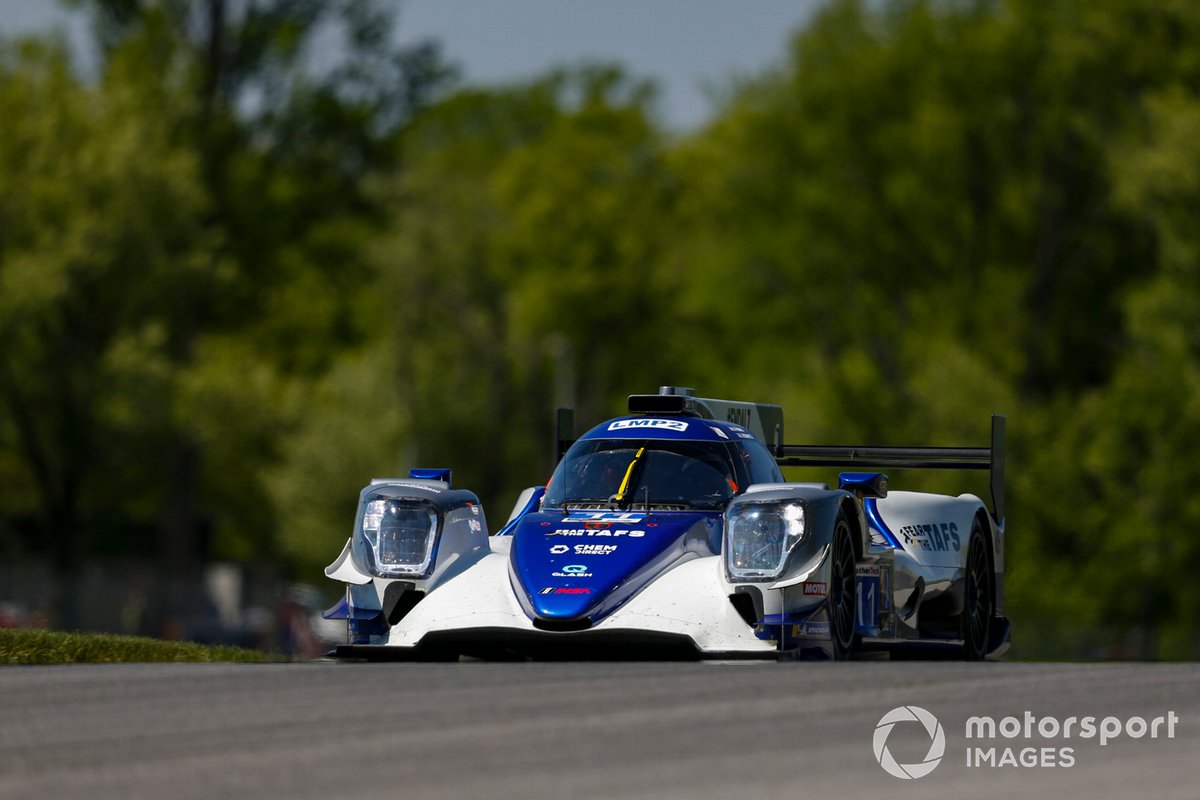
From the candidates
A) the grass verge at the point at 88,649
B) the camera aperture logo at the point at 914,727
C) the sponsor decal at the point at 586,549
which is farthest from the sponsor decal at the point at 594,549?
the camera aperture logo at the point at 914,727

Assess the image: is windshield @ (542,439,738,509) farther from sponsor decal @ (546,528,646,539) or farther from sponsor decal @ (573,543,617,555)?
sponsor decal @ (573,543,617,555)

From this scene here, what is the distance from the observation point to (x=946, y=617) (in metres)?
11.4

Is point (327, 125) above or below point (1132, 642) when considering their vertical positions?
above

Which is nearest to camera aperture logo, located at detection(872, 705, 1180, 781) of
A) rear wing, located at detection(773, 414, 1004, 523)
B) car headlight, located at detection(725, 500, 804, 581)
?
car headlight, located at detection(725, 500, 804, 581)

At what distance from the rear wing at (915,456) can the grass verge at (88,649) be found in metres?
4.13

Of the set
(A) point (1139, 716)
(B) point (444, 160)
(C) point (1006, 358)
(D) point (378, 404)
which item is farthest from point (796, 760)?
(B) point (444, 160)

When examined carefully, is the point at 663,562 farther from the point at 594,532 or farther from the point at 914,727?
the point at 914,727

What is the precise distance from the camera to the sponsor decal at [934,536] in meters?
11.0

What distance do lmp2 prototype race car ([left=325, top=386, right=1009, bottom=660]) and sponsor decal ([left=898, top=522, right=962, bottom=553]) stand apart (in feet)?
0.04

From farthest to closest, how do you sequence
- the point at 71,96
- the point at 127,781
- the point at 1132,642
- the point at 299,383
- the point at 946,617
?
the point at 299,383
the point at 71,96
the point at 1132,642
the point at 946,617
the point at 127,781

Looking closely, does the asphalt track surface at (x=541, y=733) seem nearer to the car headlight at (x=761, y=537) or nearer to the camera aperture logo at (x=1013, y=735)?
the camera aperture logo at (x=1013, y=735)

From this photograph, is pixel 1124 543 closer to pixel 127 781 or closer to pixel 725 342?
pixel 725 342

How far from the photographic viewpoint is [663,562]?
31.2 feet

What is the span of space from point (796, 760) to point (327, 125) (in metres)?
41.9
